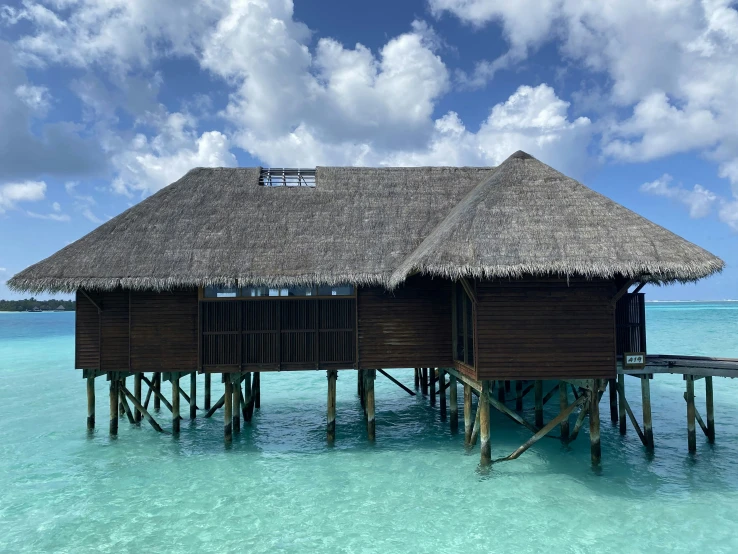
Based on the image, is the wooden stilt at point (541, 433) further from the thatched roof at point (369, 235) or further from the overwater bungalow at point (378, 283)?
the thatched roof at point (369, 235)

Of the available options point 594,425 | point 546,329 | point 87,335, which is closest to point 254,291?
point 87,335

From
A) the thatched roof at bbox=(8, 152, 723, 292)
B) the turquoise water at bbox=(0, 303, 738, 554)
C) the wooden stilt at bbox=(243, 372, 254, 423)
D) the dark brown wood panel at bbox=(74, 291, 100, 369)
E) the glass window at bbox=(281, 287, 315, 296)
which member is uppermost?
the thatched roof at bbox=(8, 152, 723, 292)

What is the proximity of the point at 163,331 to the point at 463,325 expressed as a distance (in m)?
6.58

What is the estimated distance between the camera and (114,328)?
38.4 feet

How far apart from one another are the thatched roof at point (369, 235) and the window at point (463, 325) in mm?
1210

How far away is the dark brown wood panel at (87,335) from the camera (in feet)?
38.5

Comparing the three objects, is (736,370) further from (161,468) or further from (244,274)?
(161,468)

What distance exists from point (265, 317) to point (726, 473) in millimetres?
9755

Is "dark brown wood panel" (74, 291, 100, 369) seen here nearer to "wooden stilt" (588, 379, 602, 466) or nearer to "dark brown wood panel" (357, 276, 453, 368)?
"dark brown wood panel" (357, 276, 453, 368)

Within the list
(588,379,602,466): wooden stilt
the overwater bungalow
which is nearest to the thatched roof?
the overwater bungalow

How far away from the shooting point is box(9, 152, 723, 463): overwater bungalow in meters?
9.67

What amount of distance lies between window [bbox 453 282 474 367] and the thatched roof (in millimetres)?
1210

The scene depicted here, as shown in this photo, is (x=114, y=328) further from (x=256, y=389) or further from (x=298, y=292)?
(x=256, y=389)

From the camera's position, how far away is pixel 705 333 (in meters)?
43.8
